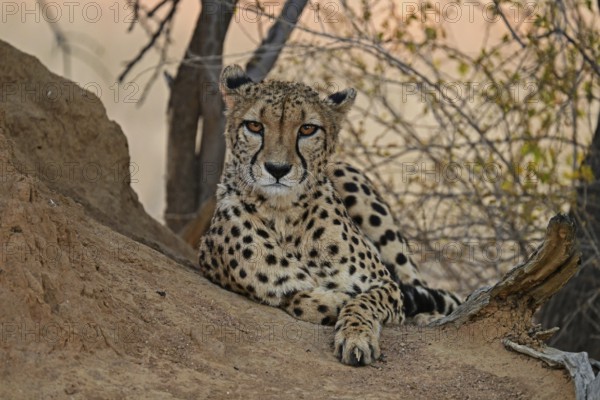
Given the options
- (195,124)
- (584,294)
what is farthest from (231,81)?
(584,294)

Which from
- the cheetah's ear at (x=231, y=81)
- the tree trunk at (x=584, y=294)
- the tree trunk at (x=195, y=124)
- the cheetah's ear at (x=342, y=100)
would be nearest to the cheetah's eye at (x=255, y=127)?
the cheetah's ear at (x=231, y=81)

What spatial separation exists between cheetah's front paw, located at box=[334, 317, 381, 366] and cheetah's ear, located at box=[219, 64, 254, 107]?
4.23 feet

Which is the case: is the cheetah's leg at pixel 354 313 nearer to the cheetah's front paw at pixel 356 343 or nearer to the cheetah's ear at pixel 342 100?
the cheetah's front paw at pixel 356 343

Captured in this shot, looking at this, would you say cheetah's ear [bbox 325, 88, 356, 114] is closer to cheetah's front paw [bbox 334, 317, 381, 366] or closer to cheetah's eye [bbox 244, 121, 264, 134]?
cheetah's eye [bbox 244, 121, 264, 134]

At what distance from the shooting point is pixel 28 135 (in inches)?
198

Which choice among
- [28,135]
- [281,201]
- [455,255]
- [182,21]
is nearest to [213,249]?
[281,201]

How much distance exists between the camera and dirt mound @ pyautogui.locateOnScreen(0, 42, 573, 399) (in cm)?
342

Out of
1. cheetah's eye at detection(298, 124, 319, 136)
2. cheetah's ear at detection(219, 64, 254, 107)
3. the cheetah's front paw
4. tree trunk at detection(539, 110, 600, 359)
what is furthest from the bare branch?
the cheetah's front paw

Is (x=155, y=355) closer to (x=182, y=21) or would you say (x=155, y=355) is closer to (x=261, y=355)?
(x=261, y=355)

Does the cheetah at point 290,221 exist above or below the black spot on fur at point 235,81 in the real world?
below

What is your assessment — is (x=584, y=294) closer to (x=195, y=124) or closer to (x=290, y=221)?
A: (x=290, y=221)

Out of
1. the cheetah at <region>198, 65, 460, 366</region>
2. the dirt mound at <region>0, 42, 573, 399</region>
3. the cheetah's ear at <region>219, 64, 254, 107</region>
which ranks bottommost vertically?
the dirt mound at <region>0, 42, 573, 399</region>

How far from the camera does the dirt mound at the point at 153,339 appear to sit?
3418 millimetres

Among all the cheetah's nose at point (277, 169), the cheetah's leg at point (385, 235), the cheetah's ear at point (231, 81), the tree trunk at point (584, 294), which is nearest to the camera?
the cheetah's nose at point (277, 169)
